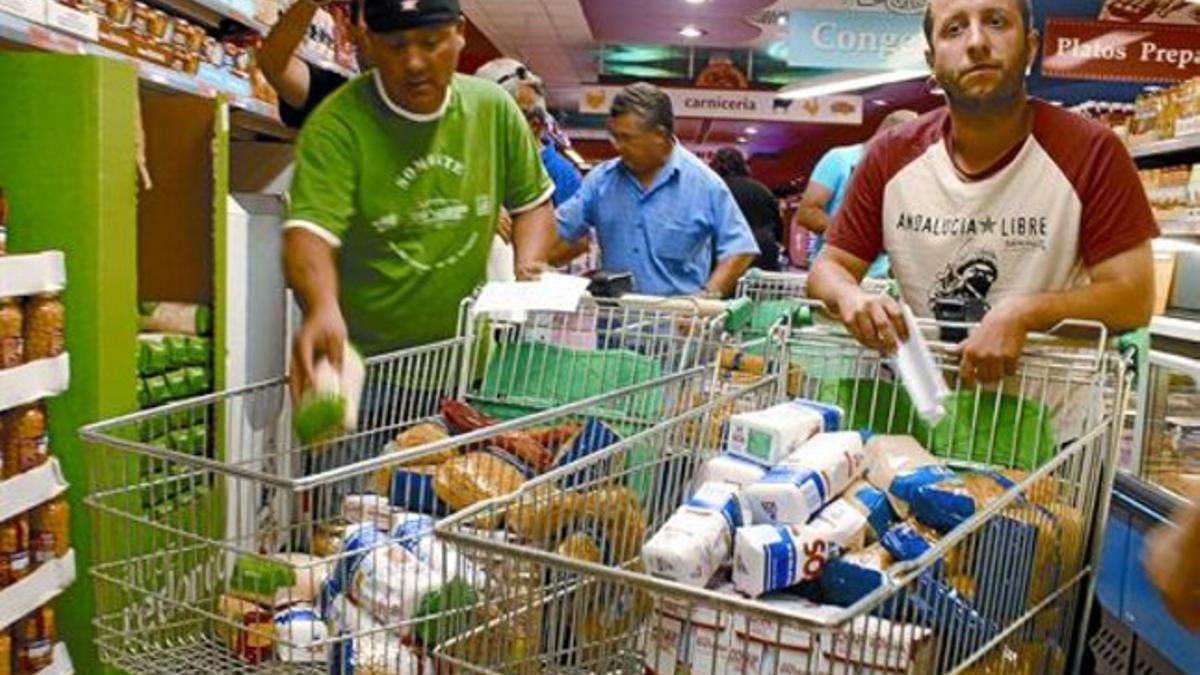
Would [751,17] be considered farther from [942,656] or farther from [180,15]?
[942,656]

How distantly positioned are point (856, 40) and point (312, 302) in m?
8.86

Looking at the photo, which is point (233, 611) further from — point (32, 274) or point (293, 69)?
point (293, 69)

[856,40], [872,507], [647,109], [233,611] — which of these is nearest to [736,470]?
[872,507]

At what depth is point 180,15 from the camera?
388cm

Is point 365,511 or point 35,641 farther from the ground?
point 365,511

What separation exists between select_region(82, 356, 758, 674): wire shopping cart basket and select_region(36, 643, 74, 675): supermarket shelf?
0.76 metres

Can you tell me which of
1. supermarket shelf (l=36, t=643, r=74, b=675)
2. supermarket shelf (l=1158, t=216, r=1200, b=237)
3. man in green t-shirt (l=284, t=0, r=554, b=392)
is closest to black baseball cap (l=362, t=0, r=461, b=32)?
man in green t-shirt (l=284, t=0, r=554, b=392)

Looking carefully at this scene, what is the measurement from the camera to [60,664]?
2398 millimetres

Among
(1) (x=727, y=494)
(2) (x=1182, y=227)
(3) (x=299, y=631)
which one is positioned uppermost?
(2) (x=1182, y=227)

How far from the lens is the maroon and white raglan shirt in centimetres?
198

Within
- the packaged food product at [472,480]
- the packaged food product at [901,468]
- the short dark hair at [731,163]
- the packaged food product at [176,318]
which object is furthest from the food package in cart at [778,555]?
the short dark hair at [731,163]

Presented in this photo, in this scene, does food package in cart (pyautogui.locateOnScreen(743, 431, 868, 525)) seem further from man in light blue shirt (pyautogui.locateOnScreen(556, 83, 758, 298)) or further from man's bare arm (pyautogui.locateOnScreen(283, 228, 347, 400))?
man in light blue shirt (pyautogui.locateOnScreen(556, 83, 758, 298))

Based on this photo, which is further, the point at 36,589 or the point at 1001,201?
the point at 36,589

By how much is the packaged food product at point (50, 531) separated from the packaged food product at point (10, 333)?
316 millimetres
